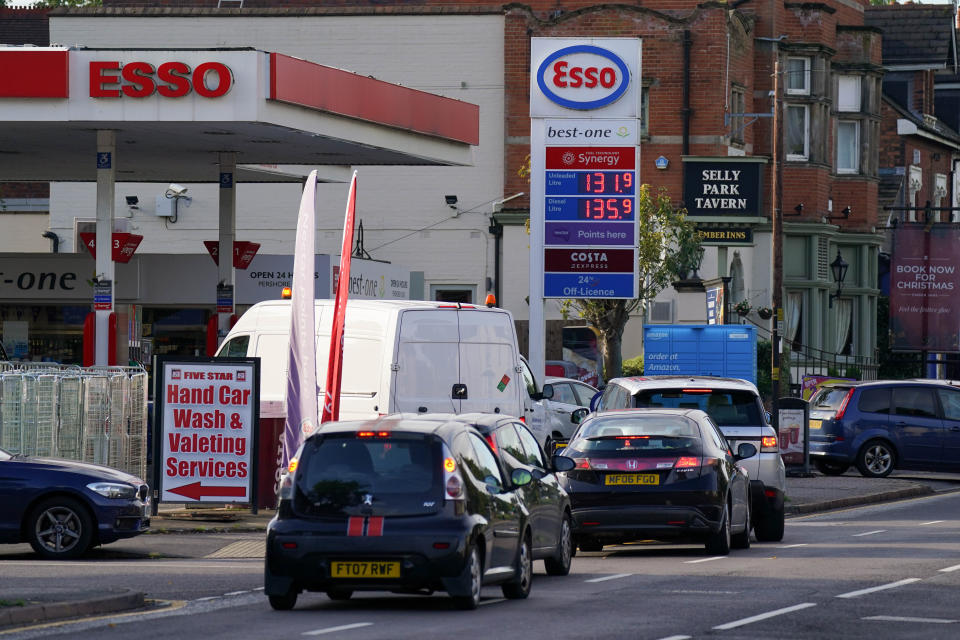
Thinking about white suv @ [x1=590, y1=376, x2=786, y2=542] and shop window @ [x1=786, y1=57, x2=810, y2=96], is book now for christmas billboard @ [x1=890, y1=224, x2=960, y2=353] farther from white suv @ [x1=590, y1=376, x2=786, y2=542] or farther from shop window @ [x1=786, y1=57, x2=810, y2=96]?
white suv @ [x1=590, y1=376, x2=786, y2=542]

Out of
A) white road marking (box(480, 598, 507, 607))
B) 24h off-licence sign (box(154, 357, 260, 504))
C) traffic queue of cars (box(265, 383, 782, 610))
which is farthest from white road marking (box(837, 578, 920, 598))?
24h off-licence sign (box(154, 357, 260, 504))

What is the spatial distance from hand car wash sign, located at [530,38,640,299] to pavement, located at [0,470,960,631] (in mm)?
4399

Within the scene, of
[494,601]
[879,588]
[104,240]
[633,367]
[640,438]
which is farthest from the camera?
[633,367]

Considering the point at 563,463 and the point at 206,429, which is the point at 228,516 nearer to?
the point at 206,429

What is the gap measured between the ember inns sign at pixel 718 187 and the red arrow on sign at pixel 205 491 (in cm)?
2220

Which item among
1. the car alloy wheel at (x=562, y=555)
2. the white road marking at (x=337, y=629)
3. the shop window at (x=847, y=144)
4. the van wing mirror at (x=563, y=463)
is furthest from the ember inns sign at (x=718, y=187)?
the white road marking at (x=337, y=629)

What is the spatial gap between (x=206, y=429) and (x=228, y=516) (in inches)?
50.0

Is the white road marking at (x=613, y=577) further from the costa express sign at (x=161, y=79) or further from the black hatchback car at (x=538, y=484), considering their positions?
the costa express sign at (x=161, y=79)

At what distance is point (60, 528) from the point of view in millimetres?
17141

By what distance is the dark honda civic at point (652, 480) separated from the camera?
1708 cm

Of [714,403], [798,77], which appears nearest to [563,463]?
[714,403]

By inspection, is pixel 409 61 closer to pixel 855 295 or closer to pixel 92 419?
pixel 855 295

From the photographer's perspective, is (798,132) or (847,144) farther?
(847,144)

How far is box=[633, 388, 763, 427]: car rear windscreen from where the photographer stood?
19.7m
